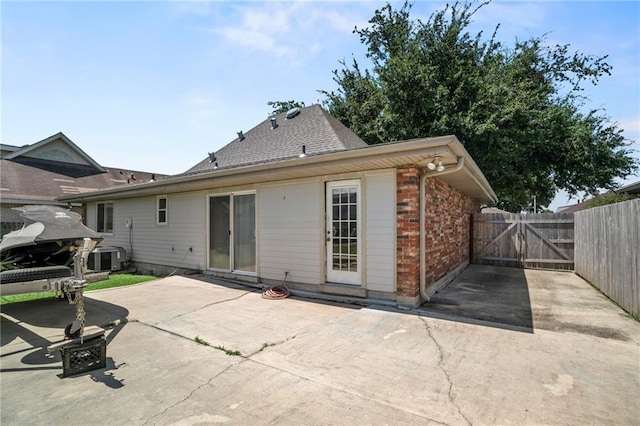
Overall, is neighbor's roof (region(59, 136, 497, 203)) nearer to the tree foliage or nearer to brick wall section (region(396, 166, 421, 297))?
brick wall section (region(396, 166, 421, 297))

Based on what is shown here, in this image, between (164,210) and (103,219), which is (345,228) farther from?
(103,219)

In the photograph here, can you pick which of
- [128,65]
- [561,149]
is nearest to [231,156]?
[128,65]

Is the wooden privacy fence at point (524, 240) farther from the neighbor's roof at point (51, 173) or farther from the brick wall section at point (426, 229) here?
the neighbor's roof at point (51, 173)

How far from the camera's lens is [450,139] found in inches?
169

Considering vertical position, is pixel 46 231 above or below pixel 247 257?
above

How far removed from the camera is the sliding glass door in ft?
24.4

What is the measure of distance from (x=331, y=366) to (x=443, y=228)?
504 cm

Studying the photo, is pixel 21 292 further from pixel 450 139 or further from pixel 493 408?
pixel 450 139

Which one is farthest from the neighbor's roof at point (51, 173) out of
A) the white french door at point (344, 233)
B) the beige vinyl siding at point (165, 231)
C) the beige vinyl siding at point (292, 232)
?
the white french door at point (344, 233)

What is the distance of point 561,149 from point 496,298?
36.4 feet

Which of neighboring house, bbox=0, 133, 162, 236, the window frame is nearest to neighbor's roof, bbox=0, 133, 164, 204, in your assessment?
neighboring house, bbox=0, 133, 162, 236

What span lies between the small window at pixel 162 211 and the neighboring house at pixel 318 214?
1.2 inches

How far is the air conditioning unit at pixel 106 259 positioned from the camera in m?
9.38

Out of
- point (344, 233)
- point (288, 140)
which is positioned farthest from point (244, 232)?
point (288, 140)
